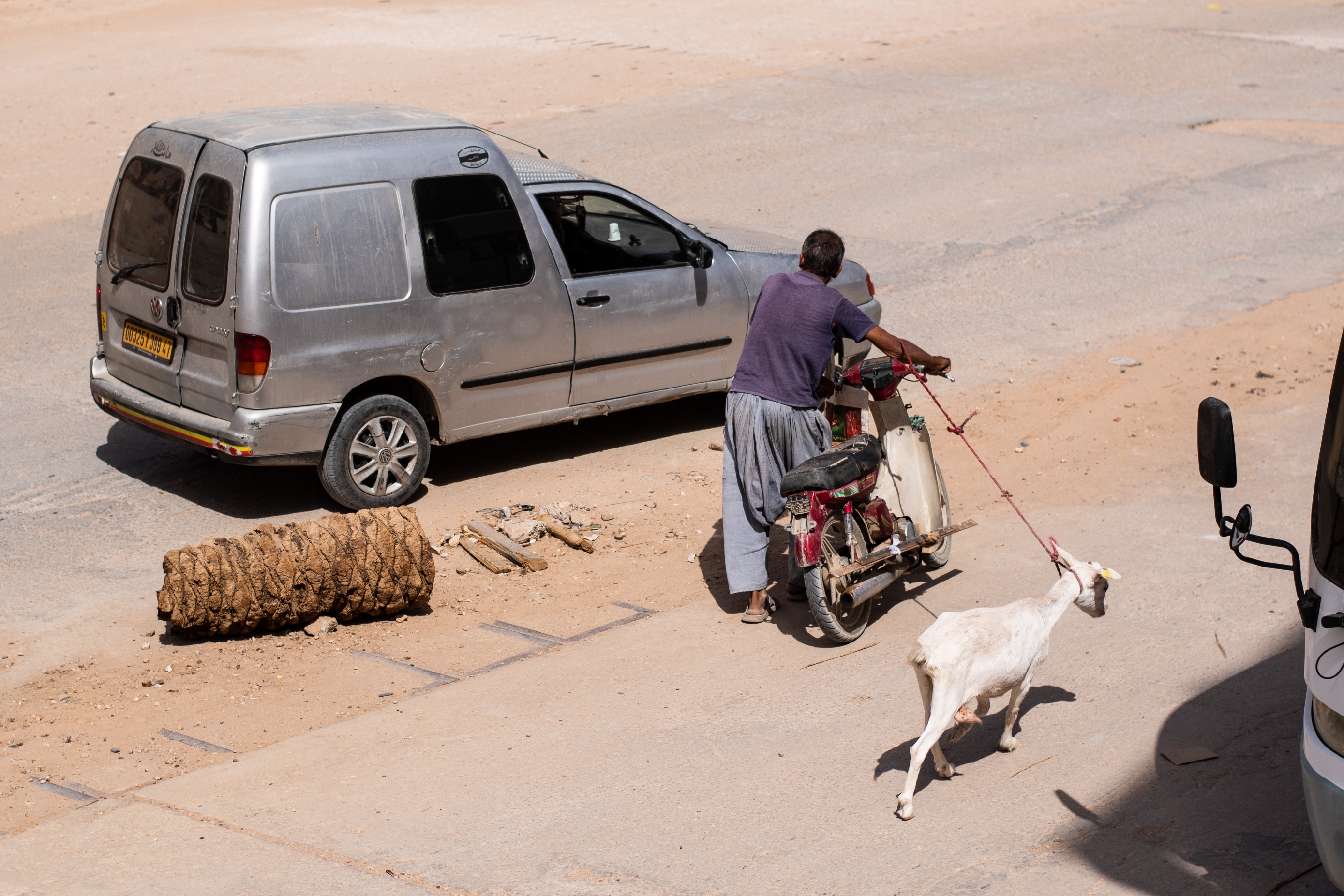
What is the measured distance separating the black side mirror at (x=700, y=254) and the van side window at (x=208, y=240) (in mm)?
2887

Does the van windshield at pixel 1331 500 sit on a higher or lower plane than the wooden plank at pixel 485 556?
higher

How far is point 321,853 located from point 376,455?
354 centimetres

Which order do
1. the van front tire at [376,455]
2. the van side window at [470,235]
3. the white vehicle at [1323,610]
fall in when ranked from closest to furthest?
the white vehicle at [1323,610] < the van front tire at [376,455] < the van side window at [470,235]

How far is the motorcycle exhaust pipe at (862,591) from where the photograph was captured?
6.54m

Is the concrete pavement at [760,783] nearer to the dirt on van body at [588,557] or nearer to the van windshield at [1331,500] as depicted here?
the dirt on van body at [588,557]

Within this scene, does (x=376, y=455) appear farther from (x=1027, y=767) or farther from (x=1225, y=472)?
(x=1225, y=472)

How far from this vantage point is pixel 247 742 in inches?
230

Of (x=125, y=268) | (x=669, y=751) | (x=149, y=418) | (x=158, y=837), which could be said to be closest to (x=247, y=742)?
(x=158, y=837)

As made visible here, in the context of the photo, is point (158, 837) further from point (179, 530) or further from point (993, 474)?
point (993, 474)

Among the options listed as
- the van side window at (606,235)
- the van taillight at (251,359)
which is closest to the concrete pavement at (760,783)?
the van taillight at (251,359)

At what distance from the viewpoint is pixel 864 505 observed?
6.86 metres

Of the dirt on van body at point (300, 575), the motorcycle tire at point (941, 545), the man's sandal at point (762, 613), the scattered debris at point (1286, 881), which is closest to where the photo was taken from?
the scattered debris at point (1286, 881)

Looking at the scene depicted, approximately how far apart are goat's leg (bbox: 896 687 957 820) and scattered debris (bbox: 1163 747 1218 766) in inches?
40.1

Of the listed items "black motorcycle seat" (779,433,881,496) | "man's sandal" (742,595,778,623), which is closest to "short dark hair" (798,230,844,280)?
"black motorcycle seat" (779,433,881,496)
